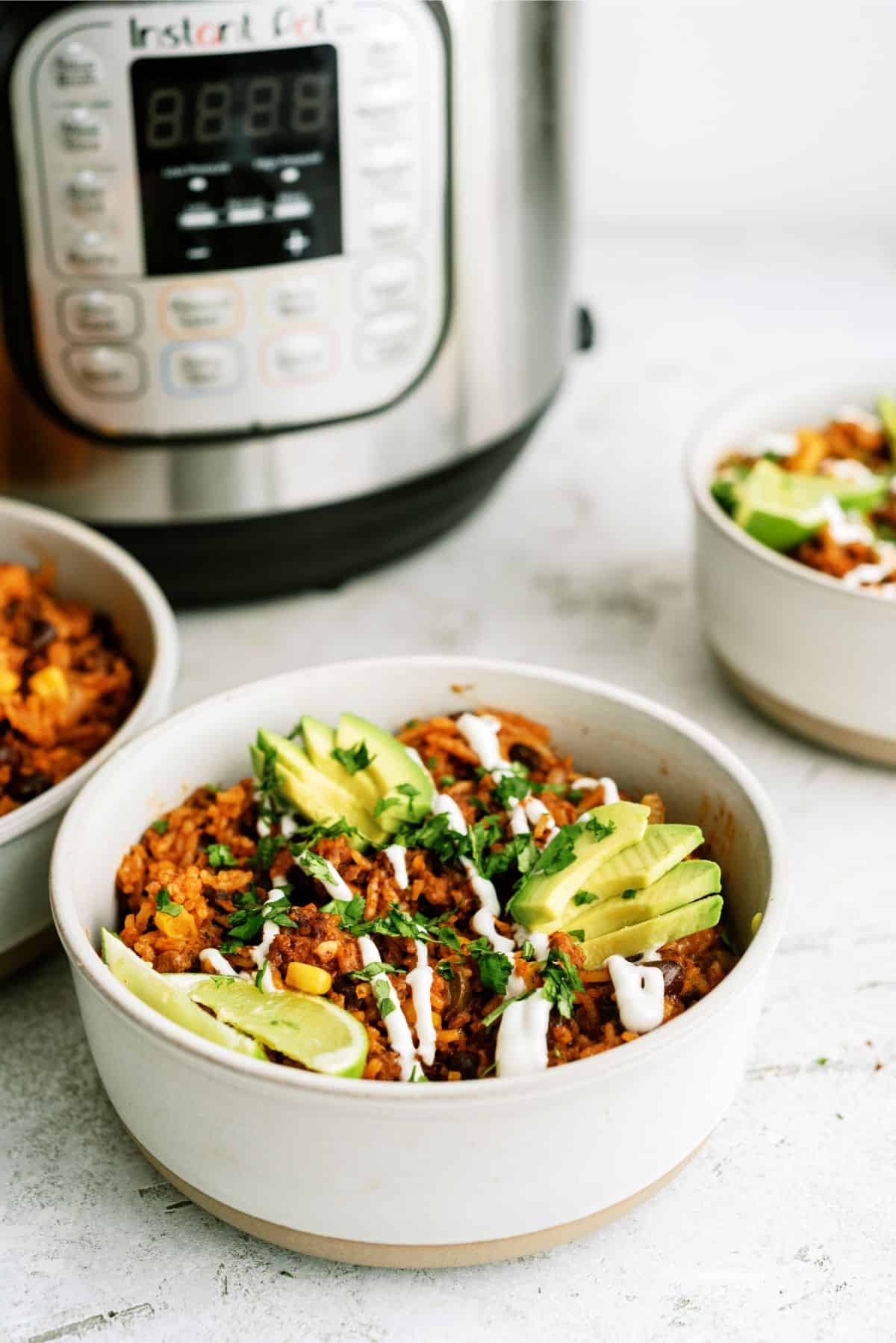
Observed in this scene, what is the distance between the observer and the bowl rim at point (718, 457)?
95 centimetres

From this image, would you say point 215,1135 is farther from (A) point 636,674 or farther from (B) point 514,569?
(B) point 514,569

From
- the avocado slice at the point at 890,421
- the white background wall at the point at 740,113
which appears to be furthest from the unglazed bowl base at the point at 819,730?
the white background wall at the point at 740,113

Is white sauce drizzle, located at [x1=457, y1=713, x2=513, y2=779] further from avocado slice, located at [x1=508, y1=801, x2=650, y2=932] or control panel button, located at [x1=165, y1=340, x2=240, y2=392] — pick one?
control panel button, located at [x1=165, y1=340, x2=240, y2=392]

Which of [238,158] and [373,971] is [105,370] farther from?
[373,971]

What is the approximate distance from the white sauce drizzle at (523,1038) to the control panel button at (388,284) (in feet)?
1.70

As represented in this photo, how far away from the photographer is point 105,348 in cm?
97

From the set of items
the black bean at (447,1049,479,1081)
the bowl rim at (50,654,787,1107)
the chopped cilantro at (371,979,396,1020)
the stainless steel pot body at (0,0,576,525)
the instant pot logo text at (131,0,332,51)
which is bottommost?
the black bean at (447,1049,479,1081)

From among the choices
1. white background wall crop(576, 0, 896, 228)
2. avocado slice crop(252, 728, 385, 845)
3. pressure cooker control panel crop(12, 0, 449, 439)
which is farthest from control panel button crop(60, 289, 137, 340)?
white background wall crop(576, 0, 896, 228)

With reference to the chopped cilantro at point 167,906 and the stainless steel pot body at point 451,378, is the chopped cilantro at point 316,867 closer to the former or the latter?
the chopped cilantro at point 167,906

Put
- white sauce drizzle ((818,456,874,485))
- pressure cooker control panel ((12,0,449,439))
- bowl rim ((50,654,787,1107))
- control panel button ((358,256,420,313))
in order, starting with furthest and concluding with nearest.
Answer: white sauce drizzle ((818,456,874,485))
control panel button ((358,256,420,313))
pressure cooker control panel ((12,0,449,439))
bowl rim ((50,654,787,1107))

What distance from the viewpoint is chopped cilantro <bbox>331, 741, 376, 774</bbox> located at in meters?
0.81

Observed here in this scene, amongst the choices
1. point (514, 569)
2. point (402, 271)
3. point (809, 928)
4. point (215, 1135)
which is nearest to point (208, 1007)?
point (215, 1135)

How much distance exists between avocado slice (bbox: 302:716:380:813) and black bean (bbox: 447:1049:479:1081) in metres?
0.18

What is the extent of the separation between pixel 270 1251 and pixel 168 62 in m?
0.67
